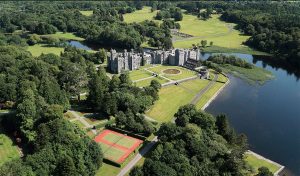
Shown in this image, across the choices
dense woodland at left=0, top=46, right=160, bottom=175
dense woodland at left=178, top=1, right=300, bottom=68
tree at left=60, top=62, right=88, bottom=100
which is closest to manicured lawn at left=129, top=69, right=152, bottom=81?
dense woodland at left=0, top=46, right=160, bottom=175

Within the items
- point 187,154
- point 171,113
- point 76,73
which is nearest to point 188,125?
point 187,154

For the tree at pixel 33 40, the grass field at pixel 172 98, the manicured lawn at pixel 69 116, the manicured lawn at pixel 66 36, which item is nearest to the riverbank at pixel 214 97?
the grass field at pixel 172 98

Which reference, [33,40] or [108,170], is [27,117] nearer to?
[108,170]

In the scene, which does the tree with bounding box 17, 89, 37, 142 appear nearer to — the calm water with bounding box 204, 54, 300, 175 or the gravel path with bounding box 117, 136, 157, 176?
the gravel path with bounding box 117, 136, 157, 176

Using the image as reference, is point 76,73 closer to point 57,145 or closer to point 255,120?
point 57,145

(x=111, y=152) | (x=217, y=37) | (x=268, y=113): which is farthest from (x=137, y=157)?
(x=217, y=37)
